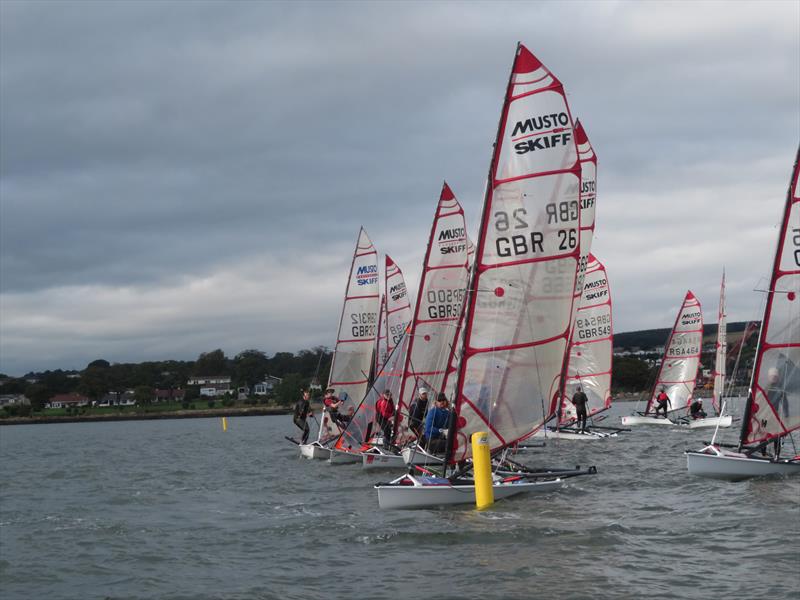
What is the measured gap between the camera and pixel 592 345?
1469 inches

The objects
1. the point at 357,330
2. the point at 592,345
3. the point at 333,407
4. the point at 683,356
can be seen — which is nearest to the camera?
the point at 333,407

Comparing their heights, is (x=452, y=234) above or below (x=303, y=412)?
above

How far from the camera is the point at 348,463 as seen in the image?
26.0 m

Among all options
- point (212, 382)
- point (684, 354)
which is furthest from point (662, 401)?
point (212, 382)

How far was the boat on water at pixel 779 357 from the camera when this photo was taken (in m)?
19.1

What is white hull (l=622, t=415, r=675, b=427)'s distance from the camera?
137ft

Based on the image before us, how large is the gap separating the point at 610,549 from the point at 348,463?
47.8 feet

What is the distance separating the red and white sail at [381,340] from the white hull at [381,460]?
301 inches

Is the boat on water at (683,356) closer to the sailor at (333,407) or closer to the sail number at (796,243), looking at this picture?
the sailor at (333,407)

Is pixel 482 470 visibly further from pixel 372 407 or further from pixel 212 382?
pixel 212 382

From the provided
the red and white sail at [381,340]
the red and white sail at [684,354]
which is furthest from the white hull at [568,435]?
the red and white sail at [684,354]

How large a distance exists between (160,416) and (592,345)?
80.8m

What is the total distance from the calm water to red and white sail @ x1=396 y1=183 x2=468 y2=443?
4641mm

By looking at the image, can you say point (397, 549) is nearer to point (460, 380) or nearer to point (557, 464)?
point (460, 380)
